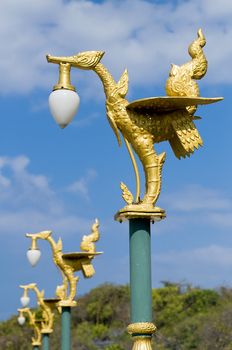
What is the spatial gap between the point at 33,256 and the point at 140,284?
6.35 m

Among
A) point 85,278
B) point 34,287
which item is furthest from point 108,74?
point 34,287

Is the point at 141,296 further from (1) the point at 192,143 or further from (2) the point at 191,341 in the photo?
(2) the point at 191,341

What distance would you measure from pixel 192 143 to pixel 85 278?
18.5ft

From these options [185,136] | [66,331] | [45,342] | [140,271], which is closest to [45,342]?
[45,342]

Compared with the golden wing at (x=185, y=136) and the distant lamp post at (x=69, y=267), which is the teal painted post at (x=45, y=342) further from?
the golden wing at (x=185, y=136)

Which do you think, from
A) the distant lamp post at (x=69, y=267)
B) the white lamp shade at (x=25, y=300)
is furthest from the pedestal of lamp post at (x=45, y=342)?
the distant lamp post at (x=69, y=267)

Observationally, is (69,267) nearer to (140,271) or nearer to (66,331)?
(66,331)

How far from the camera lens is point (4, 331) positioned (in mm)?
30859

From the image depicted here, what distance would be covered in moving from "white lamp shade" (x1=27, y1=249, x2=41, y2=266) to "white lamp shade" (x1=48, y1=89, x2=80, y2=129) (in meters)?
6.42

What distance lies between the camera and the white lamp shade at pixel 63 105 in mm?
3768

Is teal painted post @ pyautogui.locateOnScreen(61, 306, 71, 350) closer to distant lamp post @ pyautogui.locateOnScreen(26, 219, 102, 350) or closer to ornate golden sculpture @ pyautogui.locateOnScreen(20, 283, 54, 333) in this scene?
distant lamp post @ pyautogui.locateOnScreen(26, 219, 102, 350)

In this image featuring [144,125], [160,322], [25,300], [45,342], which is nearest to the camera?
[144,125]

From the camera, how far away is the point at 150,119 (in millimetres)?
Result: 4246

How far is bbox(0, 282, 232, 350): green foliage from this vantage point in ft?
77.0
